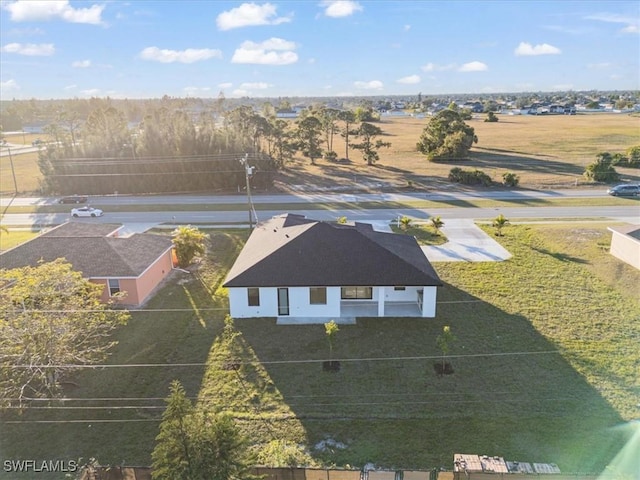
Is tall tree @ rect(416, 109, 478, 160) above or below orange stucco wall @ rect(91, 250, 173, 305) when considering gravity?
above

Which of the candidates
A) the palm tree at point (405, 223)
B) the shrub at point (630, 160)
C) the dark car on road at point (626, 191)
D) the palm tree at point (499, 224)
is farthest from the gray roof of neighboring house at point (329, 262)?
the shrub at point (630, 160)

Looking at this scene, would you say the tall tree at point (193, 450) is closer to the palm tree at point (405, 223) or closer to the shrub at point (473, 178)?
the palm tree at point (405, 223)

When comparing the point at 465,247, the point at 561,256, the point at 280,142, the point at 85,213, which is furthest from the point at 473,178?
the point at 85,213

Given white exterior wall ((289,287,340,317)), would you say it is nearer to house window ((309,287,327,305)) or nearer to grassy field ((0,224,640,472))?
house window ((309,287,327,305))

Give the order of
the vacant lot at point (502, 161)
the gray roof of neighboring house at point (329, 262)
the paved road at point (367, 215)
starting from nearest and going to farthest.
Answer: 1. the gray roof of neighboring house at point (329, 262)
2. the paved road at point (367, 215)
3. the vacant lot at point (502, 161)

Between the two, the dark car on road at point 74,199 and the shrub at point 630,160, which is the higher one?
the shrub at point 630,160

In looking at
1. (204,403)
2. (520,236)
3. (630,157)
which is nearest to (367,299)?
(204,403)

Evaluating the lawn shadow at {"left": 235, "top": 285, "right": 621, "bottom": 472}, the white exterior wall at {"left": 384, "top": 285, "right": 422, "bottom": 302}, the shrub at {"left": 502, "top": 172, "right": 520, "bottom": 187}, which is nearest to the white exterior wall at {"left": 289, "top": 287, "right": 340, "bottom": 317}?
the lawn shadow at {"left": 235, "top": 285, "right": 621, "bottom": 472}

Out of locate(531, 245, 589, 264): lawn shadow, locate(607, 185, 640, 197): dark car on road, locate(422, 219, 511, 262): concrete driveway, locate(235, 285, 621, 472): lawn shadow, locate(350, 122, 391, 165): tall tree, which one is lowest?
locate(235, 285, 621, 472): lawn shadow
